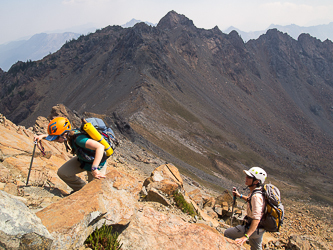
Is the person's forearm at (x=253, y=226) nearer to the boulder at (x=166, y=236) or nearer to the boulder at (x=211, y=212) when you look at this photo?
the boulder at (x=166, y=236)

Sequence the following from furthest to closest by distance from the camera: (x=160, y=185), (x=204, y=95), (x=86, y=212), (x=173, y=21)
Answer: (x=173, y=21) < (x=204, y=95) < (x=160, y=185) < (x=86, y=212)

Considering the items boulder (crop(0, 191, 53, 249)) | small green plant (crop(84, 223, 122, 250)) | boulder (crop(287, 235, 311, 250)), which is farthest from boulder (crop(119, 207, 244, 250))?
boulder (crop(287, 235, 311, 250))

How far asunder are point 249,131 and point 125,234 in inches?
3847

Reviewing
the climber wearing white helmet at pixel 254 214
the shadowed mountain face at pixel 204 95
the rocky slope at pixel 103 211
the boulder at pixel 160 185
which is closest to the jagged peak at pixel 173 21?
the shadowed mountain face at pixel 204 95

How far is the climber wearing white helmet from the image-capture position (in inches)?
233

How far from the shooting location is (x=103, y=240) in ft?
16.1

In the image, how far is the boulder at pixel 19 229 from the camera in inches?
133

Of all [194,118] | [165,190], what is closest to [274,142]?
[194,118]

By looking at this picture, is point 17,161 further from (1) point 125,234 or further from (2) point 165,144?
(2) point 165,144

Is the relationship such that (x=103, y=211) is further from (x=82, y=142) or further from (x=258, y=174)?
(x=258, y=174)

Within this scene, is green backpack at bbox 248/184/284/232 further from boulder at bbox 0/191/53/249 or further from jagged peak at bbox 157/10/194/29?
jagged peak at bbox 157/10/194/29

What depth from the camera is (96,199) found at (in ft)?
16.7

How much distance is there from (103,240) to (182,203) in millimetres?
4527

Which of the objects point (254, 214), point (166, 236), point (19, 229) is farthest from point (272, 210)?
point (19, 229)
